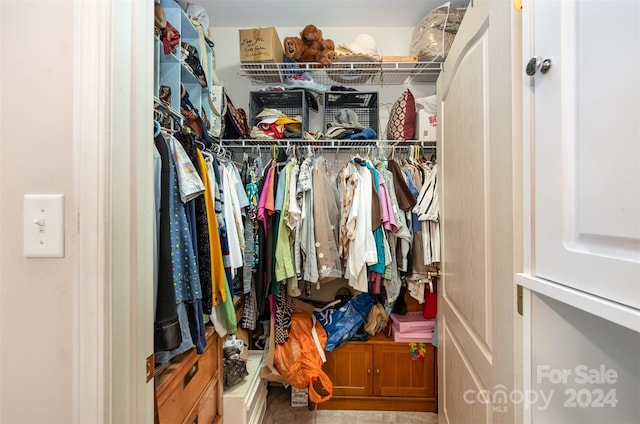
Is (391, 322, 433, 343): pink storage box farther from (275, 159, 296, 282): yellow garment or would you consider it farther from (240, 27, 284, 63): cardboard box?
(240, 27, 284, 63): cardboard box

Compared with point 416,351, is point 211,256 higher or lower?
higher

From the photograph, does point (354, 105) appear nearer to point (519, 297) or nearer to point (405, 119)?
point (405, 119)

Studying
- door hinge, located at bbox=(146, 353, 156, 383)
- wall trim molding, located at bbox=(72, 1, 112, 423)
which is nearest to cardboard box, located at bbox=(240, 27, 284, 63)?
wall trim molding, located at bbox=(72, 1, 112, 423)

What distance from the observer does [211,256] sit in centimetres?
101

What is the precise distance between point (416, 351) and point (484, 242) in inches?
48.6

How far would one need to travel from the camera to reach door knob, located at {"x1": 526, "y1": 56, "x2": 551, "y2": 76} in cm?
51

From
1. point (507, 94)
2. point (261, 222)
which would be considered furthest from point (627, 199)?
point (261, 222)

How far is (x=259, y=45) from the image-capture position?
170 centimetres

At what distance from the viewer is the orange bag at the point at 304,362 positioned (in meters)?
1.59

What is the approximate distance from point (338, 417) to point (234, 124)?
2005mm

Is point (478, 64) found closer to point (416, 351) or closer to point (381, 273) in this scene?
point (381, 273)

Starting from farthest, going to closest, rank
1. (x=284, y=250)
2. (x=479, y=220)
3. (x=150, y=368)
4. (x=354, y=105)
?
(x=354, y=105), (x=284, y=250), (x=479, y=220), (x=150, y=368)

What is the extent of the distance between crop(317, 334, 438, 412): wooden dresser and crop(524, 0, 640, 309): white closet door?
141 cm

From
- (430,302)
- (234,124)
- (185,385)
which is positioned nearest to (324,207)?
(234,124)
